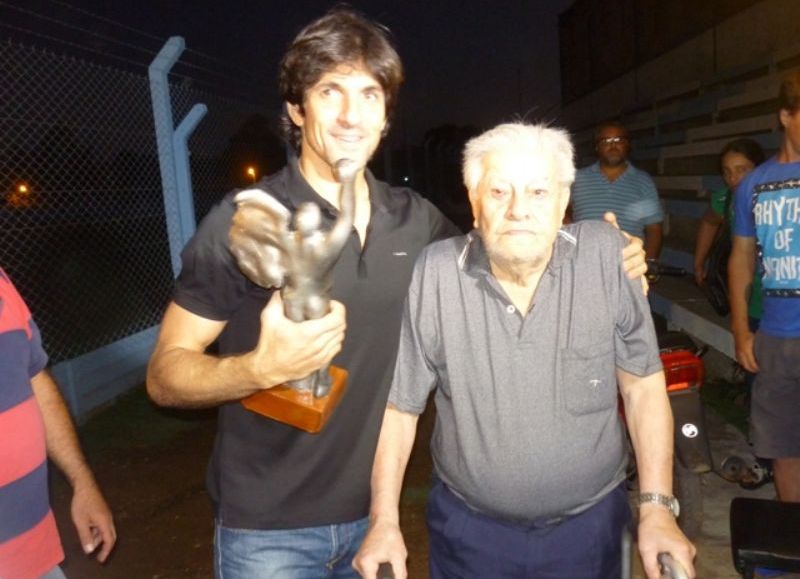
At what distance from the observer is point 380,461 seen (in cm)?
199

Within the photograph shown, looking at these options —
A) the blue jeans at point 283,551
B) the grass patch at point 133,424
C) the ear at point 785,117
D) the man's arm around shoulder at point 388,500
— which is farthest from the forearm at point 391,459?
the grass patch at point 133,424

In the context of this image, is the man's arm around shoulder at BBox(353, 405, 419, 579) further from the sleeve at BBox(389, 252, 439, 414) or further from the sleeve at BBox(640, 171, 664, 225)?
the sleeve at BBox(640, 171, 664, 225)

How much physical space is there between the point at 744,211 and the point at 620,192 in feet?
6.18

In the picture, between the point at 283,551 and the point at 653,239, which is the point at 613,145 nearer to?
the point at 653,239

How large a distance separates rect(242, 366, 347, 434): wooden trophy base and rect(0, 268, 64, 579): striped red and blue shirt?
639mm

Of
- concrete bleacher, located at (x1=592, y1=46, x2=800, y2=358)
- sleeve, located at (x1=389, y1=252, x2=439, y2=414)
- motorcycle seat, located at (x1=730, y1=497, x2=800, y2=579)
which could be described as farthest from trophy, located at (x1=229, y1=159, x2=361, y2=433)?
concrete bleacher, located at (x1=592, y1=46, x2=800, y2=358)

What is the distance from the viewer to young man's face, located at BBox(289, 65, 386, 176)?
183 cm

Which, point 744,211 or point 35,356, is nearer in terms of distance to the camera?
point 35,356

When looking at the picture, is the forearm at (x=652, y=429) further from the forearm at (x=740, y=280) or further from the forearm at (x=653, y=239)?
the forearm at (x=653, y=239)

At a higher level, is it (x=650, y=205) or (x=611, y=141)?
(x=611, y=141)

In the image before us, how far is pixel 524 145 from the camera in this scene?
6.32 ft

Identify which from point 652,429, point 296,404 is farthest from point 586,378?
point 296,404

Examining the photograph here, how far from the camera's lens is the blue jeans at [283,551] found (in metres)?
1.92

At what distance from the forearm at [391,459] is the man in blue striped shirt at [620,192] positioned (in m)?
3.54
